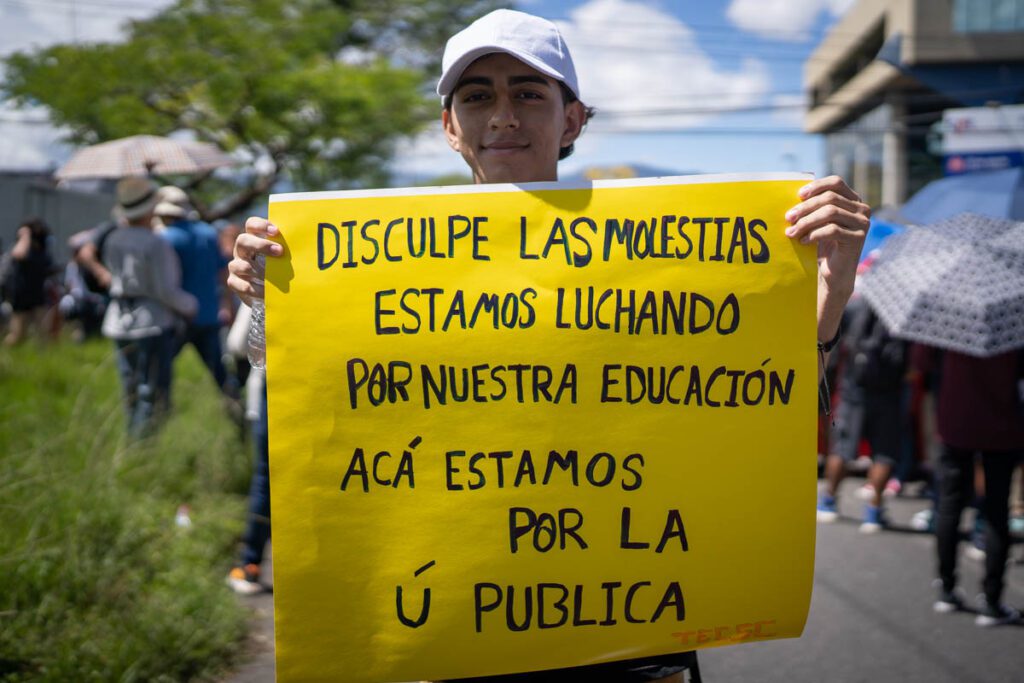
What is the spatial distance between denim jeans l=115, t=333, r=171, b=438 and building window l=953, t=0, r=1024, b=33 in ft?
103

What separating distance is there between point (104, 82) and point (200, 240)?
45.4 feet

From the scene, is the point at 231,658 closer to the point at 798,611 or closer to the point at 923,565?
the point at 798,611

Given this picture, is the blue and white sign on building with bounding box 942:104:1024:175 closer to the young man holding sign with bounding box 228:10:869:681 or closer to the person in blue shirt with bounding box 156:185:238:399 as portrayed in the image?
the person in blue shirt with bounding box 156:185:238:399

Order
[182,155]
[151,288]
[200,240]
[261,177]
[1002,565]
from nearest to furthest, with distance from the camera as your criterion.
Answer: [1002,565] → [151,288] → [200,240] → [182,155] → [261,177]

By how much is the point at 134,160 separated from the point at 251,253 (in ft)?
20.5

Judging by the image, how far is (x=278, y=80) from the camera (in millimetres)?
18766

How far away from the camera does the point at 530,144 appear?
6.04 ft

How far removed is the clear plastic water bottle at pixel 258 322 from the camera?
180cm

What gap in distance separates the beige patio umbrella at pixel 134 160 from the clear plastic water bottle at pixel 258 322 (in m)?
5.78

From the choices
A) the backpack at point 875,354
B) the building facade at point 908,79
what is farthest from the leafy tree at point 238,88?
the backpack at point 875,354

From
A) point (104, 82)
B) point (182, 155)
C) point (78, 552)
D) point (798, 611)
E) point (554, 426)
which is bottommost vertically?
point (78, 552)

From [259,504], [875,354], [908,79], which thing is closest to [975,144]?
[908,79]

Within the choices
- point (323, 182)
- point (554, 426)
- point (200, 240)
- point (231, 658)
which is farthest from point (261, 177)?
point (554, 426)

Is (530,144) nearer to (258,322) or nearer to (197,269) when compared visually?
(258,322)
